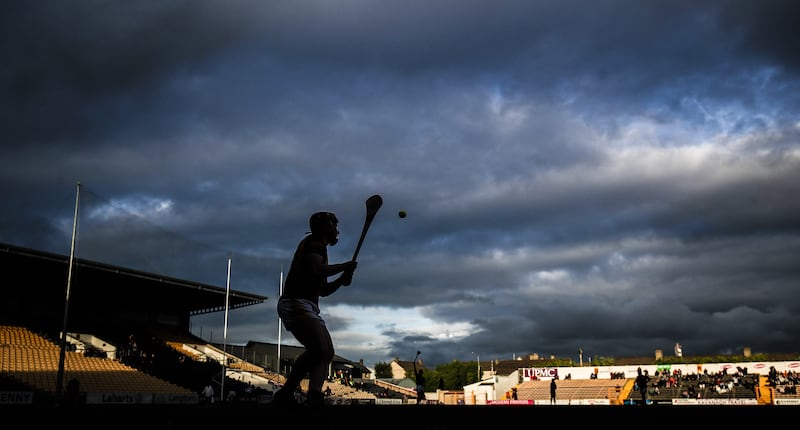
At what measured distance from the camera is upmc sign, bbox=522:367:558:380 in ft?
234

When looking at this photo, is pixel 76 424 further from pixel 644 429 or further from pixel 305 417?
pixel 644 429

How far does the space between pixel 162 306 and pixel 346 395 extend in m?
17.7

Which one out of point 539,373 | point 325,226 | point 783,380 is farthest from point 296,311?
point 539,373

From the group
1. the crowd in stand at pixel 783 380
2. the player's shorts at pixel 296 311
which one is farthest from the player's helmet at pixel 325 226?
the crowd in stand at pixel 783 380

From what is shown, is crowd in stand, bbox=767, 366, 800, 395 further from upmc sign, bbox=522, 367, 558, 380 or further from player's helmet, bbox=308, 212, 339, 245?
player's helmet, bbox=308, 212, 339, 245

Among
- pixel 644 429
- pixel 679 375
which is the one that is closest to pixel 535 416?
pixel 644 429

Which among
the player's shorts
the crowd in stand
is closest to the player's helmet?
the player's shorts

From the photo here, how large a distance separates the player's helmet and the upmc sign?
226 ft

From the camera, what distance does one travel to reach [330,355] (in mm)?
6094

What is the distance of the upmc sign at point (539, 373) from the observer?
71.4 meters

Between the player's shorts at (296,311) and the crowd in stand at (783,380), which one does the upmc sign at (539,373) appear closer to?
the crowd in stand at (783,380)

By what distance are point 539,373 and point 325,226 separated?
7051 cm

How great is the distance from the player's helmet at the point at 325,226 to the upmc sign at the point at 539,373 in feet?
226

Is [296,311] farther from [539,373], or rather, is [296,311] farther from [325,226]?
[539,373]
